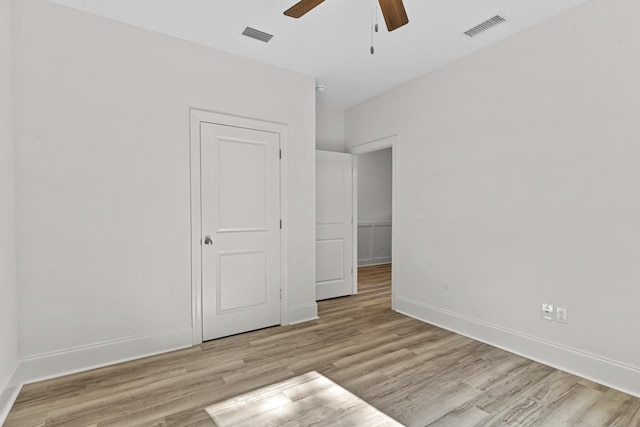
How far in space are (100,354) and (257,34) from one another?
2984 mm

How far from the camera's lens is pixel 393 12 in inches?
76.5

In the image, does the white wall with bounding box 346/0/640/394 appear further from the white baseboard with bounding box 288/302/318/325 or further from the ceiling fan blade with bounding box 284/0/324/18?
the ceiling fan blade with bounding box 284/0/324/18

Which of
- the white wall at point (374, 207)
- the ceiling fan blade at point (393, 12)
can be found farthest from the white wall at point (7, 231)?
the white wall at point (374, 207)

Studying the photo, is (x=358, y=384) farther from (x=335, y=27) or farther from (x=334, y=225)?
(x=335, y=27)

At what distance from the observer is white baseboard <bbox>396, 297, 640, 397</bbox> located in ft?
7.11

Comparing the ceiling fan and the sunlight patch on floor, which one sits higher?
the ceiling fan

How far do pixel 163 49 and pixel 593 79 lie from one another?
347 centimetres

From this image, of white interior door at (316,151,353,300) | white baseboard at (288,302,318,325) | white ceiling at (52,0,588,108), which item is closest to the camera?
white ceiling at (52,0,588,108)

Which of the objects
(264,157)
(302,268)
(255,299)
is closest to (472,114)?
(264,157)

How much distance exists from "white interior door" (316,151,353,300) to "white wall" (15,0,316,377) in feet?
5.46

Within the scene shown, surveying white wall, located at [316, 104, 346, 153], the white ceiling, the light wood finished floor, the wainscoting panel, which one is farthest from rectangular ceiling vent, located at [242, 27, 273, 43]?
the wainscoting panel

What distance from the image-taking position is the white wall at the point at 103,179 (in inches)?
90.5

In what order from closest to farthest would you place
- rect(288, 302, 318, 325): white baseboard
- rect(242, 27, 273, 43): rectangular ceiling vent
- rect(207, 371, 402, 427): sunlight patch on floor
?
rect(207, 371, 402, 427): sunlight patch on floor < rect(242, 27, 273, 43): rectangular ceiling vent < rect(288, 302, 318, 325): white baseboard

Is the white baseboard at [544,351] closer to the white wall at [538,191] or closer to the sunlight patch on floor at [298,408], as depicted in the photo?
the white wall at [538,191]
